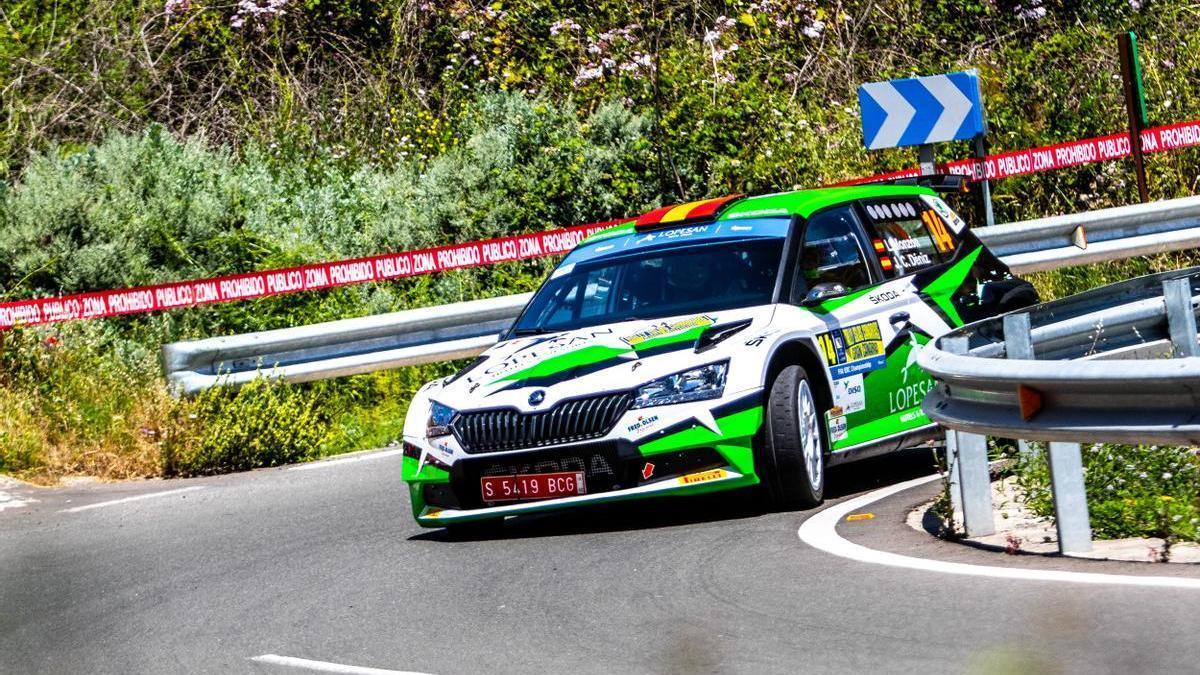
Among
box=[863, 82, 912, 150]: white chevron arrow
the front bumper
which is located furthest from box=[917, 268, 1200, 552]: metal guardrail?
box=[863, 82, 912, 150]: white chevron arrow

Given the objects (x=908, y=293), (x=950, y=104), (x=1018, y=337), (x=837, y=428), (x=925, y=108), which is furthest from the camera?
(x=925, y=108)

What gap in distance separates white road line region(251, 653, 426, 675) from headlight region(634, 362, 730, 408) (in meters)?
2.50

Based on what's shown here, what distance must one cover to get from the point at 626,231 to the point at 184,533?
3011 mm

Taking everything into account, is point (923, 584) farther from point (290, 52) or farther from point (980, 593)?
point (290, 52)

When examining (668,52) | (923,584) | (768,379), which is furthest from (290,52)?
(923,584)

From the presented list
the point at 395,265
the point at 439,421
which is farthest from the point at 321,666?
the point at 395,265

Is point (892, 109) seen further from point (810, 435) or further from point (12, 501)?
point (12, 501)

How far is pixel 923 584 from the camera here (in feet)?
22.0

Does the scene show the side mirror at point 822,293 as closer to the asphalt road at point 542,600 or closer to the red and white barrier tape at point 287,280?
the asphalt road at point 542,600

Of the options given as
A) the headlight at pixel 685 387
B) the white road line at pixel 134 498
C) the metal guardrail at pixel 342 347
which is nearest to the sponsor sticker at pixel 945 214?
the headlight at pixel 685 387

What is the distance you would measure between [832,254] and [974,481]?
2.64 metres

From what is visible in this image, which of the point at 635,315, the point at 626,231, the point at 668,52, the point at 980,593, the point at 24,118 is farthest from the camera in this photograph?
the point at 24,118

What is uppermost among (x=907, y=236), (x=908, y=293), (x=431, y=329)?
(x=907, y=236)

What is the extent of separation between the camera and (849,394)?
30.8 ft
